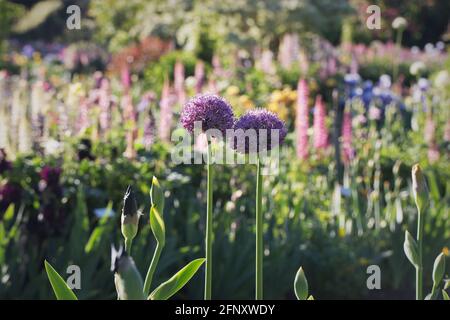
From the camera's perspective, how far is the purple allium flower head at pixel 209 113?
1.37 metres

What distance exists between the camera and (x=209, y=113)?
1.38 metres

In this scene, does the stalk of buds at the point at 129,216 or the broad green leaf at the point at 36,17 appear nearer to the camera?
the stalk of buds at the point at 129,216

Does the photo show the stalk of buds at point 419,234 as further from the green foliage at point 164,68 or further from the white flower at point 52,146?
the green foliage at point 164,68

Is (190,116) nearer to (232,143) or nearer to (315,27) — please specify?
(232,143)

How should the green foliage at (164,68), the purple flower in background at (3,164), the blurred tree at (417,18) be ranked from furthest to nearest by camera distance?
the blurred tree at (417,18) < the green foliage at (164,68) < the purple flower in background at (3,164)

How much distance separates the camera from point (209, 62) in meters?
11.2

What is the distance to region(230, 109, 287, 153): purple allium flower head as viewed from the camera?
4.37 ft

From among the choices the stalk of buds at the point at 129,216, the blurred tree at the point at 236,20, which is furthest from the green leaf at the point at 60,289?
the blurred tree at the point at 236,20

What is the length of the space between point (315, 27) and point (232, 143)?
38.9ft

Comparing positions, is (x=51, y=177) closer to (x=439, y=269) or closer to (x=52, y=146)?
(x=52, y=146)

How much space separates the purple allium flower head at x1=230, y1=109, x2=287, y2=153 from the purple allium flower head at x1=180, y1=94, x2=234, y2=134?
0.02 meters

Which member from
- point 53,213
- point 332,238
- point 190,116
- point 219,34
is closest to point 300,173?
point 332,238

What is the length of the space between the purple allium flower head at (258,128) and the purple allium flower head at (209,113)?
2 centimetres

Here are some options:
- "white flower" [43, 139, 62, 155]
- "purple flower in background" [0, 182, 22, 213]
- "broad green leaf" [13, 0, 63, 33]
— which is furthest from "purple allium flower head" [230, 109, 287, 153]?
"broad green leaf" [13, 0, 63, 33]
